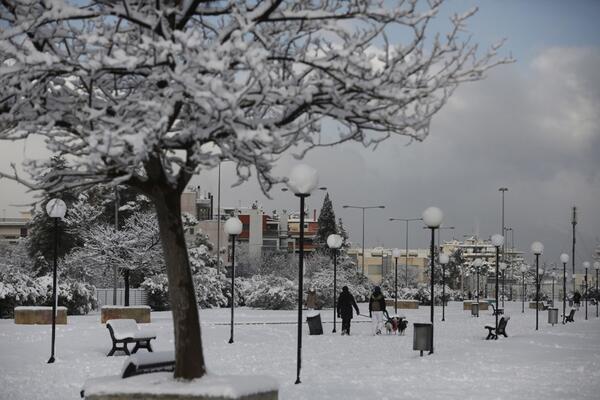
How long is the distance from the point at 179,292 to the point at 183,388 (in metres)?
1.23

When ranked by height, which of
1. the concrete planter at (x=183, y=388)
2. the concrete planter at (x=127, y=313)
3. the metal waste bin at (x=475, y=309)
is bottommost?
the metal waste bin at (x=475, y=309)

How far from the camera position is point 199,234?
68.8 metres

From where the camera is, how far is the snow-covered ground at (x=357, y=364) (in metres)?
13.8

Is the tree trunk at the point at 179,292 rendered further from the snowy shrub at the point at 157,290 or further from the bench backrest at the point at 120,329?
the snowy shrub at the point at 157,290

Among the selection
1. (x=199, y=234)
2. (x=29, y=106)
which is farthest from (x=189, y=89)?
(x=199, y=234)

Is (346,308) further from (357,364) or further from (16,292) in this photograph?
(16,292)

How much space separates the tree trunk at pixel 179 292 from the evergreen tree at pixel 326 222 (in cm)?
8434

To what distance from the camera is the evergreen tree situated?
315ft

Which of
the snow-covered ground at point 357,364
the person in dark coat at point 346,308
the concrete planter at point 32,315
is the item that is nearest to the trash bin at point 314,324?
the snow-covered ground at point 357,364

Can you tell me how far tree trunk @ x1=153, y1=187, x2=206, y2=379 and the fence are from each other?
36.5 m

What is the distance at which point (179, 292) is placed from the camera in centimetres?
1062

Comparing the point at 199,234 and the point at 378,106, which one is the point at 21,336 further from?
the point at 199,234

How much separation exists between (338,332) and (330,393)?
17042 millimetres

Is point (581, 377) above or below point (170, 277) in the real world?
below
